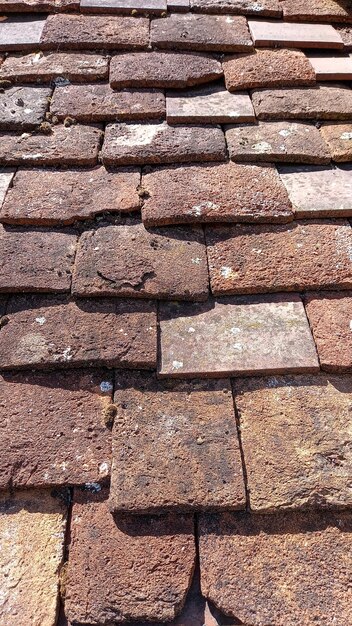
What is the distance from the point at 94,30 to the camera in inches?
79.9

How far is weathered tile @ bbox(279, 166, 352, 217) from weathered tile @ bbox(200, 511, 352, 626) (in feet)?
3.33

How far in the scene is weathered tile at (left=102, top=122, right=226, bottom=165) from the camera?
5.63ft

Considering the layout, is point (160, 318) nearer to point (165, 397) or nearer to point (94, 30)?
point (165, 397)

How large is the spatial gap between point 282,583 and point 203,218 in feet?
3.69

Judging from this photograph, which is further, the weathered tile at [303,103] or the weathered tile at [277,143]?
the weathered tile at [303,103]

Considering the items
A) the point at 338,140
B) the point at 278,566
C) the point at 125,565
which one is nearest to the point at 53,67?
the point at 338,140

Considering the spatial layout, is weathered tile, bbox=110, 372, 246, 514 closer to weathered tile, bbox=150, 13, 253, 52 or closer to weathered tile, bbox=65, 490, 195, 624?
weathered tile, bbox=65, 490, 195, 624

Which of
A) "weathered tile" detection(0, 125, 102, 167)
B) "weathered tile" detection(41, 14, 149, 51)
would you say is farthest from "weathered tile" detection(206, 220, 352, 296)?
"weathered tile" detection(41, 14, 149, 51)

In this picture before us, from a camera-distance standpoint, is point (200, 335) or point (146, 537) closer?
point (146, 537)

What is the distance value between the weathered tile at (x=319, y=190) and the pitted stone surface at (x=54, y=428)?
3.08 feet

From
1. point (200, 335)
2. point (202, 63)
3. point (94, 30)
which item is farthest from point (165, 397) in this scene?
point (94, 30)

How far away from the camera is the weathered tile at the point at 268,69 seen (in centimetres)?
191

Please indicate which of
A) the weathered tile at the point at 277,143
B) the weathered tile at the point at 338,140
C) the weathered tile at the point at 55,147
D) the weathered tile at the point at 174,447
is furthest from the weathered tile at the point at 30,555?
the weathered tile at the point at 338,140

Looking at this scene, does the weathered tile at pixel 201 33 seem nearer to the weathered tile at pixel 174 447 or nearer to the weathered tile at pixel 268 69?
the weathered tile at pixel 268 69
